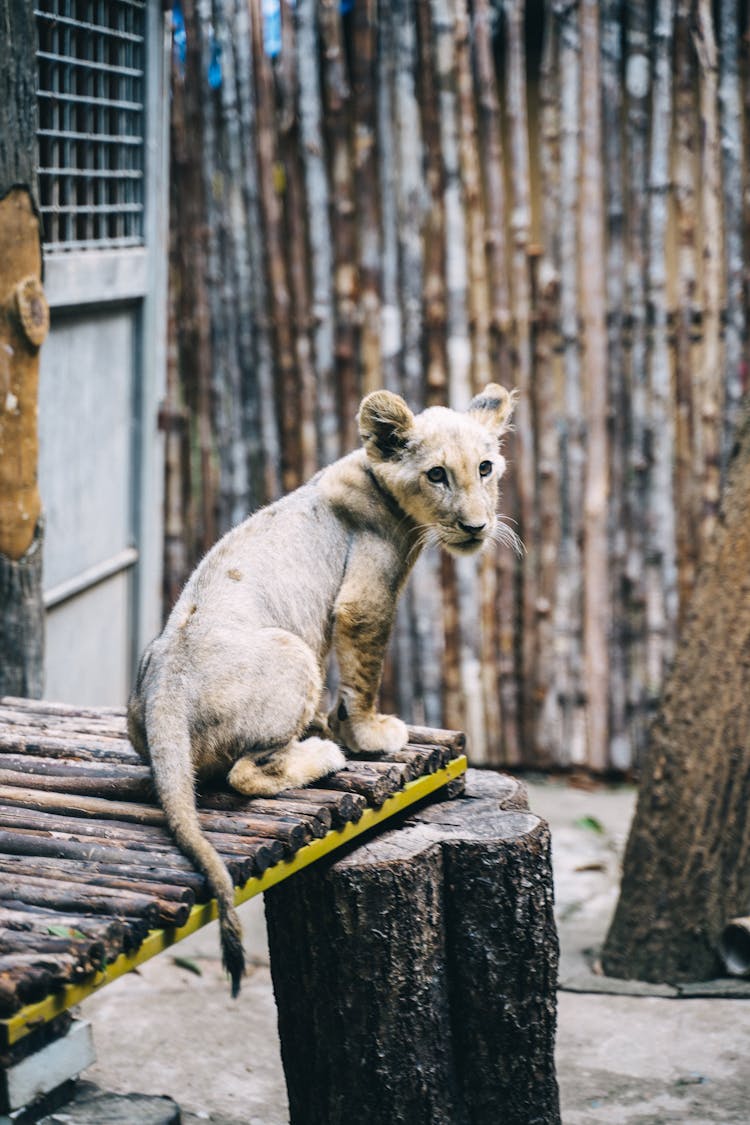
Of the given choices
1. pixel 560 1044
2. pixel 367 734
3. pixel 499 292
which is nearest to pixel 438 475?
pixel 367 734

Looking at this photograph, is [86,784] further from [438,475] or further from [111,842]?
[438,475]

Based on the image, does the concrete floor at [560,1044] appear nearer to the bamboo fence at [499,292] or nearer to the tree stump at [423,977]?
the tree stump at [423,977]

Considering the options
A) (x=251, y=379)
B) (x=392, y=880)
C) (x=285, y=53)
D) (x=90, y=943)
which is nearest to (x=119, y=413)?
(x=251, y=379)

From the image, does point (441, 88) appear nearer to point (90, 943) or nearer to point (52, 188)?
point (52, 188)

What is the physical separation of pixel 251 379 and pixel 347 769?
317cm

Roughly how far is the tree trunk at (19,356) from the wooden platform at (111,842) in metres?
0.44

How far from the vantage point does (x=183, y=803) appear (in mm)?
3023

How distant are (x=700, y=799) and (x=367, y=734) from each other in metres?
1.43

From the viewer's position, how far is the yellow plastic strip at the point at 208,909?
2.41 meters

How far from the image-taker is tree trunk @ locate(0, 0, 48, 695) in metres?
4.11

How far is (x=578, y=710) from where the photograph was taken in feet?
20.7

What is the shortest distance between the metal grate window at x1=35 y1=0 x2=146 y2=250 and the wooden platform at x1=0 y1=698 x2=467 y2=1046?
204cm

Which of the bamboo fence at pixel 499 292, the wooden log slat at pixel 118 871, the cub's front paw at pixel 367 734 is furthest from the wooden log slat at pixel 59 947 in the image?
the bamboo fence at pixel 499 292

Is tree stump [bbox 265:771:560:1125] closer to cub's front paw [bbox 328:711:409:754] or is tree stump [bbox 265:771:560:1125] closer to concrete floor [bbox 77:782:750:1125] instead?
cub's front paw [bbox 328:711:409:754]
